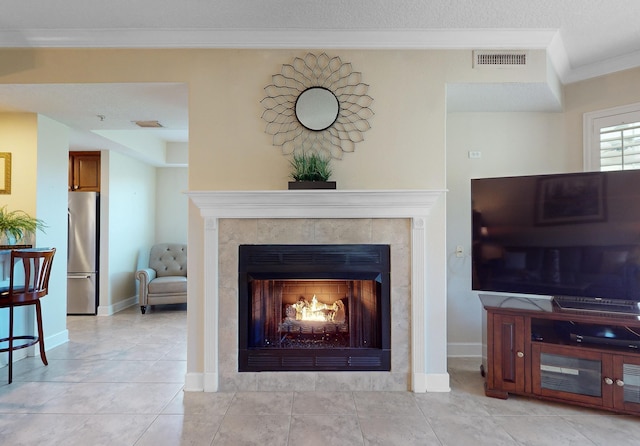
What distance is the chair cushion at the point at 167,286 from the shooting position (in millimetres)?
5027

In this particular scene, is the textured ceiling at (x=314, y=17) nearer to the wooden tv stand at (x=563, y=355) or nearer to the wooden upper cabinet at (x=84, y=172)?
the wooden tv stand at (x=563, y=355)

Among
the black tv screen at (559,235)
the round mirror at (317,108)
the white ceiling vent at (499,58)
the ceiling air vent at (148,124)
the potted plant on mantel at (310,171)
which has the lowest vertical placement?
the black tv screen at (559,235)

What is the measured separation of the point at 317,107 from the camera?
8.87 ft

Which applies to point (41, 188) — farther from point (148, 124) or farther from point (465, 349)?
point (465, 349)

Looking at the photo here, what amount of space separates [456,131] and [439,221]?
1139 millimetres

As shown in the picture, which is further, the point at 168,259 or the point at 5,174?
the point at 168,259

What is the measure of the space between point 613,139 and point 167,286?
545 centimetres

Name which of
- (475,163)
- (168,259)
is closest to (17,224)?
(168,259)

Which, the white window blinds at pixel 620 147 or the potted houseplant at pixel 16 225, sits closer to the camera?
the white window blinds at pixel 620 147

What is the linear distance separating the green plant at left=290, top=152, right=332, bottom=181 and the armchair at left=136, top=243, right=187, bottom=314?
10.9ft

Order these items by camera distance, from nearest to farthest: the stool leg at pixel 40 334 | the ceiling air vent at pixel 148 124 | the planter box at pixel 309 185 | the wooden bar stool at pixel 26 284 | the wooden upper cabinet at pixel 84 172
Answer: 1. the planter box at pixel 309 185
2. the wooden bar stool at pixel 26 284
3. the stool leg at pixel 40 334
4. the ceiling air vent at pixel 148 124
5. the wooden upper cabinet at pixel 84 172

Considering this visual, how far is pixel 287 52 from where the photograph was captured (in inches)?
107

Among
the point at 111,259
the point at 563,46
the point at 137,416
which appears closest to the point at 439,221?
the point at 563,46

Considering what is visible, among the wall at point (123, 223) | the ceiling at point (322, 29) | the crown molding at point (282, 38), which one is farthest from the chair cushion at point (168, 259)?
the crown molding at point (282, 38)
